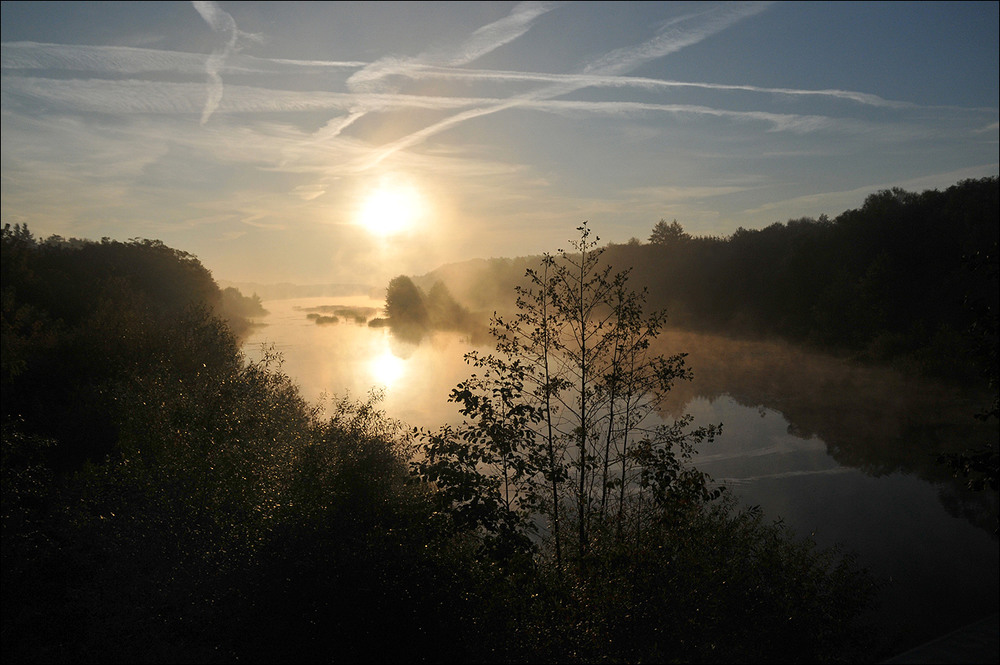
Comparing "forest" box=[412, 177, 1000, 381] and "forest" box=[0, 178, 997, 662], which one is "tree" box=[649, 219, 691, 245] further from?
"forest" box=[0, 178, 997, 662]

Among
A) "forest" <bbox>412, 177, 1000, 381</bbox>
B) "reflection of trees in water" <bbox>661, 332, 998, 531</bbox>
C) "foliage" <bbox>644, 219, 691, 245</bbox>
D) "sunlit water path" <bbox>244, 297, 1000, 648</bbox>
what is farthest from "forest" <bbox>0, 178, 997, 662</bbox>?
Answer: "foliage" <bbox>644, 219, 691, 245</bbox>

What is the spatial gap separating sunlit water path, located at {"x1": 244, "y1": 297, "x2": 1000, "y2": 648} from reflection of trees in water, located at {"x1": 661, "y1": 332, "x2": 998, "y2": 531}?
0.34 ft

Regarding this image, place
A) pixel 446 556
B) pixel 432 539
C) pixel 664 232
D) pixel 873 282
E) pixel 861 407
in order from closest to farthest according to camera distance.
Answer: pixel 432 539, pixel 446 556, pixel 861 407, pixel 873 282, pixel 664 232

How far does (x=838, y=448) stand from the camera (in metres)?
33.5

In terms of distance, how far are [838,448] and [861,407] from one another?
10254mm

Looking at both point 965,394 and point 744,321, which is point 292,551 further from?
point 744,321

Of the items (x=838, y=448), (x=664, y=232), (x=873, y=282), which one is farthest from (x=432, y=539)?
(x=664, y=232)

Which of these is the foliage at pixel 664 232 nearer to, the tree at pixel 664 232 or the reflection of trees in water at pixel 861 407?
the tree at pixel 664 232

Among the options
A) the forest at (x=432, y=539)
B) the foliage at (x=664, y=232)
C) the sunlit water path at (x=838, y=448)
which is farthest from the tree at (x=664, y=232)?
the forest at (x=432, y=539)

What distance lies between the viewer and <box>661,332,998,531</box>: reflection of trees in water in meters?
29.8

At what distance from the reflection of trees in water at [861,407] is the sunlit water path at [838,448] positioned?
10cm

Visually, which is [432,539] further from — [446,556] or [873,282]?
[873,282]

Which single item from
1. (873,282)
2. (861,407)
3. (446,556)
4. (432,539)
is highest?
(873,282)

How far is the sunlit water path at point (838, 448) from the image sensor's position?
1859 centimetres
